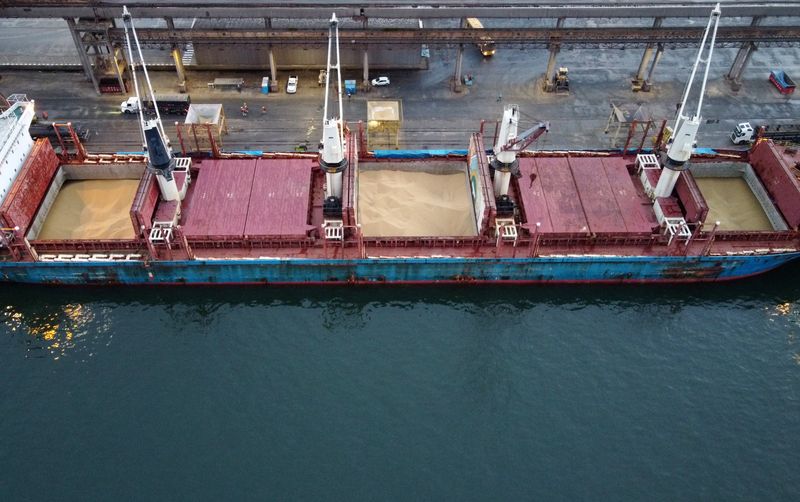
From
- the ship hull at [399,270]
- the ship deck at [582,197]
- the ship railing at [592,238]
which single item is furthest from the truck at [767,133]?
the ship railing at [592,238]

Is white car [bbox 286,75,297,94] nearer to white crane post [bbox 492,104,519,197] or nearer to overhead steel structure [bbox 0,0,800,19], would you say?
overhead steel structure [bbox 0,0,800,19]

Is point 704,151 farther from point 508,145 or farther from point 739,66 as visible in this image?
point 508,145

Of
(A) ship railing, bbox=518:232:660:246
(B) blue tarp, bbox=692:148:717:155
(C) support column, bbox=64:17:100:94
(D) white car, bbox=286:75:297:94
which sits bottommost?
(A) ship railing, bbox=518:232:660:246

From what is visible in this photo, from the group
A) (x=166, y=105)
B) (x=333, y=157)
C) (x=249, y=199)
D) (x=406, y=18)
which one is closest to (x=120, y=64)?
(x=166, y=105)

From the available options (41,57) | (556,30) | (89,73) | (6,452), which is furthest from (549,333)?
(41,57)

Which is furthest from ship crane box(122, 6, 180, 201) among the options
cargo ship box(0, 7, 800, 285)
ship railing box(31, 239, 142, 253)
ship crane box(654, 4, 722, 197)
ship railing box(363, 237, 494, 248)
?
ship crane box(654, 4, 722, 197)

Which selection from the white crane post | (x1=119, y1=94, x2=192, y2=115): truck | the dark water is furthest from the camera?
(x1=119, y1=94, x2=192, y2=115): truck
